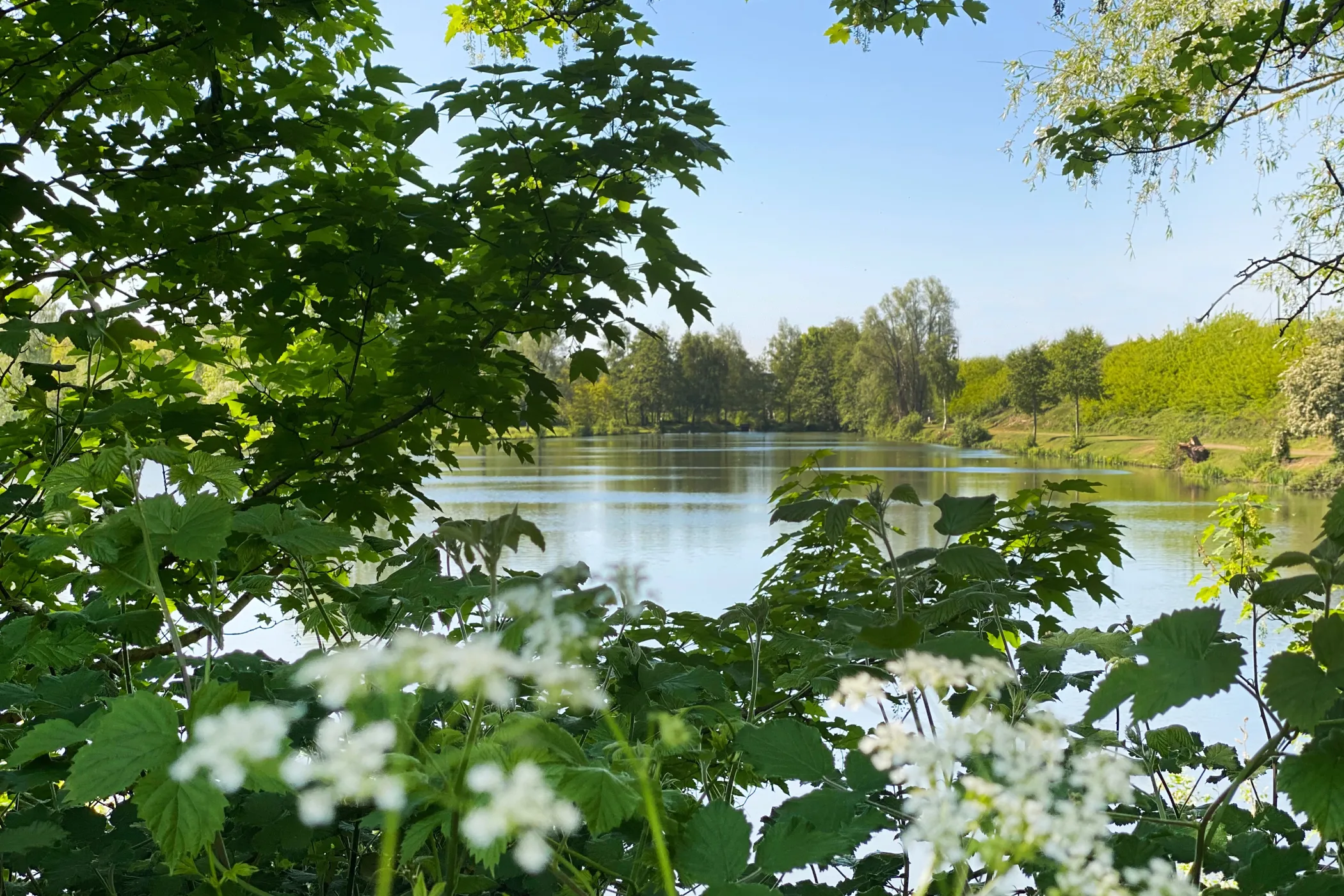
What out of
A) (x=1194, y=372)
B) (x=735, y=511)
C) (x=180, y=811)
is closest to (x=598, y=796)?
(x=180, y=811)

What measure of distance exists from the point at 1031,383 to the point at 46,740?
20125 millimetres

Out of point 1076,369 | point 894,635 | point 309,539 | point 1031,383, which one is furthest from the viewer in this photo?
point 1076,369

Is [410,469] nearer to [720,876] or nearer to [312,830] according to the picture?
[312,830]

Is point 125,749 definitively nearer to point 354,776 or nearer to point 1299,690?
point 354,776

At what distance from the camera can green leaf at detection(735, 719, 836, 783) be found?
1.65 feet

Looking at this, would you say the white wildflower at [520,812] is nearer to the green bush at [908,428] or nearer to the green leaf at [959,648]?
the green leaf at [959,648]

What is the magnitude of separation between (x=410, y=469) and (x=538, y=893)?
1.22 metres

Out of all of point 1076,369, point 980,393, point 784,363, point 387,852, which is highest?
point 784,363

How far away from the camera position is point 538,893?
52 centimetres

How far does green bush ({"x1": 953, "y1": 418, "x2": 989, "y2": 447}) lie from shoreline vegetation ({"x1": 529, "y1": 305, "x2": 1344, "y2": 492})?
0.11 feet

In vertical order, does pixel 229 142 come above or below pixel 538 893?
above

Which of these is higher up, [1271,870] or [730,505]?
[1271,870]

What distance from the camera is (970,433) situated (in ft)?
63.5

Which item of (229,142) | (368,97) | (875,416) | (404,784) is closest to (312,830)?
(404,784)
